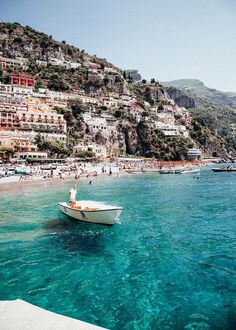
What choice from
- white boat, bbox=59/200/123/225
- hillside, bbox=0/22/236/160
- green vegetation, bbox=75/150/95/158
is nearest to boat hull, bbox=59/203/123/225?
white boat, bbox=59/200/123/225

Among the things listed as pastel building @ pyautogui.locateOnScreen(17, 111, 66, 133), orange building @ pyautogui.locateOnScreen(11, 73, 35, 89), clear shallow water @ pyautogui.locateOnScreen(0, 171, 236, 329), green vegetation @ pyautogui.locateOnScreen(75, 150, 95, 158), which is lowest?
clear shallow water @ pyautogui.locateOnScreen(0, 171, 236, 329)

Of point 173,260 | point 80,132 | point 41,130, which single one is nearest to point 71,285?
point 173,260

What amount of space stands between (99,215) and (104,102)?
4767 inches

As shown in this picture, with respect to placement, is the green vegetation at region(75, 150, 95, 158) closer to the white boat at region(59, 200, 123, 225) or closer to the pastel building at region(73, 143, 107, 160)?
the pastel building at region(73, 143, 107, 160)

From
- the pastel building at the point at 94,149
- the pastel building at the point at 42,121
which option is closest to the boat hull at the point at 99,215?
the pastel building at the point at 94,149

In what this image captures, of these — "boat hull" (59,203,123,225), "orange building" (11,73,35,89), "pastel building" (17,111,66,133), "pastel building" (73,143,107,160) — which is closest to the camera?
"boat hull" (59,203,123,225)

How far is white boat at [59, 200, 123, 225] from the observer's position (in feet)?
65.8

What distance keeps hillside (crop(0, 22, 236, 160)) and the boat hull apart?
237 ft

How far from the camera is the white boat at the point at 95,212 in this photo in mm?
20047

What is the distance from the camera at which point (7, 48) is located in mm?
153125

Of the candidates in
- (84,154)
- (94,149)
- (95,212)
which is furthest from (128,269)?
(94,149)

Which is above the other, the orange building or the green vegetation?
the orange building

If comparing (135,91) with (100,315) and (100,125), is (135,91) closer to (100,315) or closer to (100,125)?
(100,125)

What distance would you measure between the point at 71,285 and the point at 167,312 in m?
3.93
